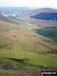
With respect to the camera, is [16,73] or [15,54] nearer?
[16,73]

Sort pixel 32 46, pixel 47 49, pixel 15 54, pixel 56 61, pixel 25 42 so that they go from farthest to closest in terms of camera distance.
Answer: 1. pixel 25 42
2. pixel 32 46
3. pixel 47 49
4. pixel 15 54
5. pixel 56 61

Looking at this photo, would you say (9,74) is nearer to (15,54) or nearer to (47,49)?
(15,54)

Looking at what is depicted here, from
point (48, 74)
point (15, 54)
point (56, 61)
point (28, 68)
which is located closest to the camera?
point (48, 74)

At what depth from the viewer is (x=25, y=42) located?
127 m

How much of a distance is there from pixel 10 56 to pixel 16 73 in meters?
24.7

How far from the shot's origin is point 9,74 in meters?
66.9

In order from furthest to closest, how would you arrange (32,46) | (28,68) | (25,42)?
1. (25,42)
2. (32,46)
3. (28,68)

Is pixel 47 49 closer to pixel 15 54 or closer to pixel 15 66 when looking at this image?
pixel 15 54

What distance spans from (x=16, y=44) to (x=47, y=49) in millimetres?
25611

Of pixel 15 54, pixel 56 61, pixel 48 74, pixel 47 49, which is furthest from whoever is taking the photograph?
pixel 47 49

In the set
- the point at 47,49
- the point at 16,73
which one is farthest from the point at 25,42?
the point at 16,73

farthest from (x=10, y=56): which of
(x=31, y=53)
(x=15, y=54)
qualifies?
(x=31, y=53)

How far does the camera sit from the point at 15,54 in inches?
3782

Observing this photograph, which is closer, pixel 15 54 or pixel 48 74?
pixel 48 74
